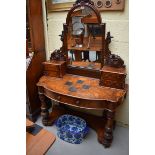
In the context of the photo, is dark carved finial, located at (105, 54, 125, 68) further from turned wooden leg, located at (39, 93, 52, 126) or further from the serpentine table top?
turned wooden leg, located at (39, 93, 52, 126)

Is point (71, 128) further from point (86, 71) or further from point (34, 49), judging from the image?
point (34, 49)

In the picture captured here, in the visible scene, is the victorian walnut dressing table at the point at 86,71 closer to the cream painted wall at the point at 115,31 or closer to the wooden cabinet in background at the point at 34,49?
the cream painted wall at the point at 115,31

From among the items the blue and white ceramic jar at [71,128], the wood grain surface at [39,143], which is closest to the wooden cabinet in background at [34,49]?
the blue and white ceramic jar at [71,128]

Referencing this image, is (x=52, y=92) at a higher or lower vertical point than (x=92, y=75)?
lower

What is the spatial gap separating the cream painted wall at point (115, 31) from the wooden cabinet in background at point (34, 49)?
114 mm

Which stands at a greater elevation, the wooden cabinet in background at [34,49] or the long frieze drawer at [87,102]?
the wooden cabinet in background at [34,49]

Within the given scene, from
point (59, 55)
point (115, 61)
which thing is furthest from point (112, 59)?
point (59, 55)

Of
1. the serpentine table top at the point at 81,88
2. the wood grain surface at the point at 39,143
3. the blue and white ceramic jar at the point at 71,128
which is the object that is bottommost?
the blue and white ceramic jar at the point at 71,128

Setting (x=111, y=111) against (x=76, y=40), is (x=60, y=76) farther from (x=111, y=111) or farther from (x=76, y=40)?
(x=111, y=111)

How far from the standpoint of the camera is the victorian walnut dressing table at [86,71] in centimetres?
159

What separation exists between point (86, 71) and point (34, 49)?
2.02ft
